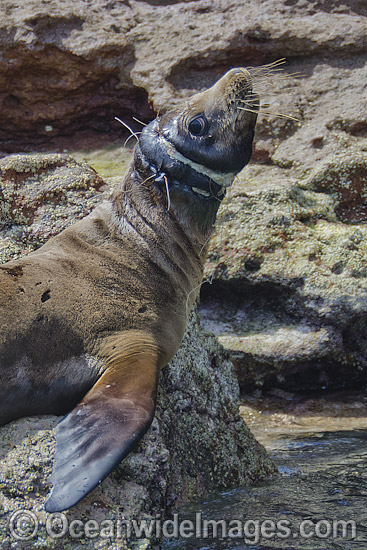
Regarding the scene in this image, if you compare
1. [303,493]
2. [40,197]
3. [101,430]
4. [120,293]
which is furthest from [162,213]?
[303,493]

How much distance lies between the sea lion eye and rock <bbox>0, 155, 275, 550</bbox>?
1.15 m

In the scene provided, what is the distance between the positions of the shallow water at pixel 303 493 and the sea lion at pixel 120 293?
2.11ft

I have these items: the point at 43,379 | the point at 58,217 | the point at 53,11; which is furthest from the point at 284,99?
the point at 43,379

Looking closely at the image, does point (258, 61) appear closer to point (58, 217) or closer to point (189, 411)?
point (58, 217)

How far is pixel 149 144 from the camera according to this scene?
153 inches

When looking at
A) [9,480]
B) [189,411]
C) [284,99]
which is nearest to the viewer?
[9,480]

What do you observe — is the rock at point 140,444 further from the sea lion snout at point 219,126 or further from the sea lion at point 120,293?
the sea lion snout at point 219,126

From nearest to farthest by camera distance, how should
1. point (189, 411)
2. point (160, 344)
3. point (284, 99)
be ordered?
point (160, 344), point (189, 411), point (284, 99)

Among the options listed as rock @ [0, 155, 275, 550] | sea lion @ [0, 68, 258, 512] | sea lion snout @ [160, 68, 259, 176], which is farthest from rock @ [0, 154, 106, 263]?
sea lion snout @ [160, 68, 259, 176]

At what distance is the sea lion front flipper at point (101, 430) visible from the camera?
8.41 ft

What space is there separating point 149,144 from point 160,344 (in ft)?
Answer: 3.74

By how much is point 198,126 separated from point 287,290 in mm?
2536

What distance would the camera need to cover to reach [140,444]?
9.84 ft

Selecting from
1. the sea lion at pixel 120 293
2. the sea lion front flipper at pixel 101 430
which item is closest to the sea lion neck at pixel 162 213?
the sea lion at pixel 120 293
